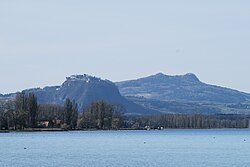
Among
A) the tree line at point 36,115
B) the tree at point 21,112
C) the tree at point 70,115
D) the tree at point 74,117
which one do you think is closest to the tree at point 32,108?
the tree line at point 36,115

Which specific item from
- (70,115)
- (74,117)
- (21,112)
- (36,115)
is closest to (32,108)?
(36,115)

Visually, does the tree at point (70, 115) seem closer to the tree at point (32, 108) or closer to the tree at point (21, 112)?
the tree at point (32, 108)

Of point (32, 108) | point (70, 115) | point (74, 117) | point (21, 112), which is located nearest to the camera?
point (21, 112)

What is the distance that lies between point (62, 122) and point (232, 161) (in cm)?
13592

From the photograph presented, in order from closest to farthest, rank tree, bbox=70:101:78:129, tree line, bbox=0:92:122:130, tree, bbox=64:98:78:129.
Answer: tree line, bbox=0:92:122:130 → tree, bbox=64:98:78:129 → tree, bbox=70:101:78:129

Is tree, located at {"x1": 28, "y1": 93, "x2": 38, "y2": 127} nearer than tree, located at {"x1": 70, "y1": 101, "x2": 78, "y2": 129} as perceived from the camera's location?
Yes

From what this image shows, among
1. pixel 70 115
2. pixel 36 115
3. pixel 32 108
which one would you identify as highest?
pixel 32 108

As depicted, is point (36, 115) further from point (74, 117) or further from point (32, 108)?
point (74, 117)

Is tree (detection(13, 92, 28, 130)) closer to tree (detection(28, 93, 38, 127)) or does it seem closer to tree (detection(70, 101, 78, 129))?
tree (detection(28, 93, 38, 127))

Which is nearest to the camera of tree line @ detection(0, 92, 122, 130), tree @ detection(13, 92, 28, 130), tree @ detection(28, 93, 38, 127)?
tree @ detection(13, 92, 28, 130)

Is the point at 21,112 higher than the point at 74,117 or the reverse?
higher

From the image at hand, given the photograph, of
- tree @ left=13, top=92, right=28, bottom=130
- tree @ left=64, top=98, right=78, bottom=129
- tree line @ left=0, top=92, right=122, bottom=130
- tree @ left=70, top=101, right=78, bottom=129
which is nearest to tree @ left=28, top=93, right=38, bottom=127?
tree line @ left=0, top=92, right=122, bottom=130

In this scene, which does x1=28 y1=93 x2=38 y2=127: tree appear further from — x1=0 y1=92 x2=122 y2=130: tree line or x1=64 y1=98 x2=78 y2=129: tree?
x1=64 y1=98 x2=78 y2=129: tree

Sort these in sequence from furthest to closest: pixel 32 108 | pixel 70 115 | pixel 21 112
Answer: pixel 70 115, pixel 32 108, pixel 21 112
